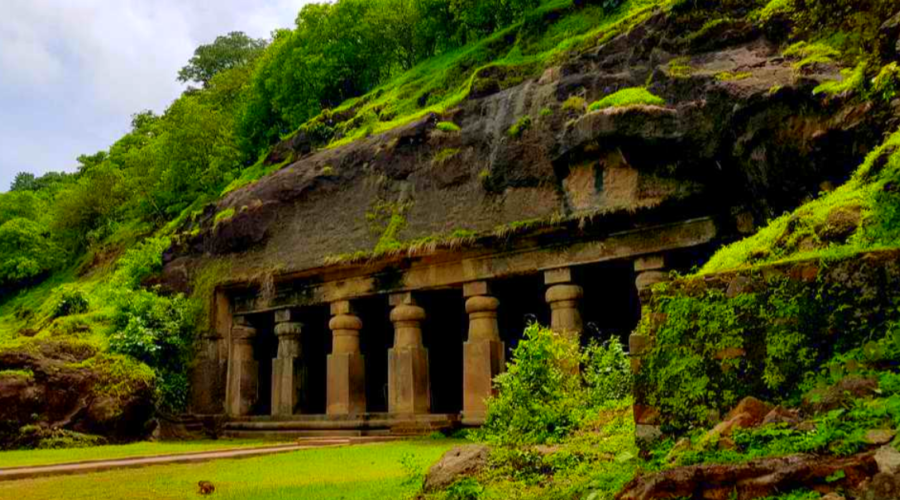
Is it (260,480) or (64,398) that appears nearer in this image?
(260,480)

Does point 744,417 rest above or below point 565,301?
below

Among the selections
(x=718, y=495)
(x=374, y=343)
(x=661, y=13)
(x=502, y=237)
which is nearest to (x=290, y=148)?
(x=374, y=343)

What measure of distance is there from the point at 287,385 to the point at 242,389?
5.16 feet

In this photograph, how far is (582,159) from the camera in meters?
14.8

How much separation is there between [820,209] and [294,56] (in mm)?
29184

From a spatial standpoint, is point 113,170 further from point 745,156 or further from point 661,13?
point 745,156

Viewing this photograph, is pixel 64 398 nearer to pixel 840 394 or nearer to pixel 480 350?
pixel 480 350

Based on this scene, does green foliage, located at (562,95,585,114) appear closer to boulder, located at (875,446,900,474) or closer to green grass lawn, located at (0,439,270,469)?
green grass lawn, located at (0,439,270,469)

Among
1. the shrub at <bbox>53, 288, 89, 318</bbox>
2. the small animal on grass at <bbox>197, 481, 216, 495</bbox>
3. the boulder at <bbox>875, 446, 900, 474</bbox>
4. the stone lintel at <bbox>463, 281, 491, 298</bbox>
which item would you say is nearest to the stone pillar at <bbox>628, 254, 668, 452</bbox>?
the boulder at <bbox>875, 446, 900, 474</bbox>

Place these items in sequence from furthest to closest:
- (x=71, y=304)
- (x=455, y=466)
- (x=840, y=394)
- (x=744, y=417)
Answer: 1. (x=71, y=304)
2. (x=455, y=466)
3. (x=744, y=417)
4. (x=840, y=394)

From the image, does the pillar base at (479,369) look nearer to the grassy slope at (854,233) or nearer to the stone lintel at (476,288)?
the stone lintel at (476,288)

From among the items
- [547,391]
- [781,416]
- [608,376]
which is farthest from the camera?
[608,376]

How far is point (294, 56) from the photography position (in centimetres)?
3316

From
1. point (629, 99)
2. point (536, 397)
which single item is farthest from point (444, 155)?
point (536, 397)
